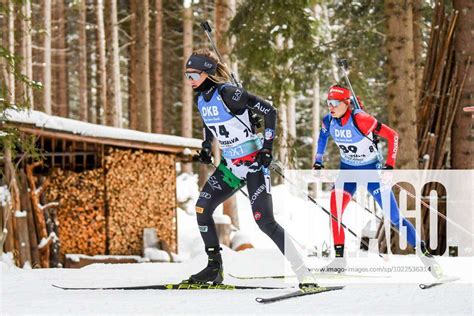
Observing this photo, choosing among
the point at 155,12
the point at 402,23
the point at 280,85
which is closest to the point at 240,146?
the point at 402,23

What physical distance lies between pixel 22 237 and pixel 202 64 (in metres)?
6.83

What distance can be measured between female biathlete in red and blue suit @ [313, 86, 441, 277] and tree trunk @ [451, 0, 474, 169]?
3815mm

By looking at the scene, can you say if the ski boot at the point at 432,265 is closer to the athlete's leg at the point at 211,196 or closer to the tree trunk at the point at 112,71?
the athlete's leg at the point at 211,196

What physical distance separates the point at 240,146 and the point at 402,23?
5.08m

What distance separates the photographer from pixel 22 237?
37.8 ft

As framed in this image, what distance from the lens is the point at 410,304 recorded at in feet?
16.7

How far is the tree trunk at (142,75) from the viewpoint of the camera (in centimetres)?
1903

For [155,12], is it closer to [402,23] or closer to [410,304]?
[402,23]

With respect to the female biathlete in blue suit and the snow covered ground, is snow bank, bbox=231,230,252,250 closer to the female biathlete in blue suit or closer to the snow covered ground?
the snow covered ground

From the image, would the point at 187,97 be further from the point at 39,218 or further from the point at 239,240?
the point at 39,218

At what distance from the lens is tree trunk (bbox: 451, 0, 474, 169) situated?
32.9 feet

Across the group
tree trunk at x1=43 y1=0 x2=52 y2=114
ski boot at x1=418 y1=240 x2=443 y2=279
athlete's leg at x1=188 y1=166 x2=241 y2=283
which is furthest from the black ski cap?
tree trunk at x1=43 y1=0 x2=52 y2=114

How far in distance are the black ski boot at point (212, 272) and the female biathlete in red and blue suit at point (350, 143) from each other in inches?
49.2

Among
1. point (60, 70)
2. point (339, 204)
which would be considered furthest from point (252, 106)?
point (60, 70)
